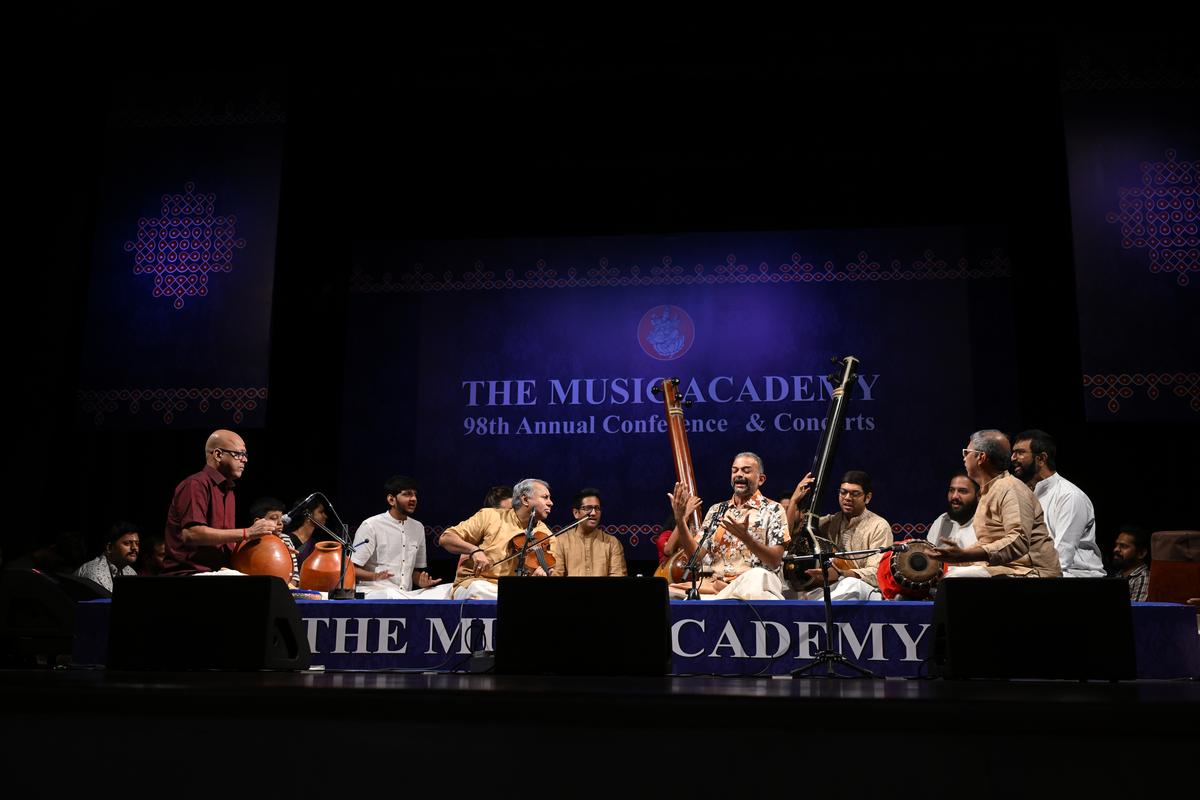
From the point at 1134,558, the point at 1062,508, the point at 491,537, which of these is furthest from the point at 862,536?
the point at 491,537

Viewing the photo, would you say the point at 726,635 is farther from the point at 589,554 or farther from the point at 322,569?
the point at 322,569

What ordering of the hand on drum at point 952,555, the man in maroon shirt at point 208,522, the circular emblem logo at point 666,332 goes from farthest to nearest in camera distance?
1. the circular emblem logo at point 666,332
2. the man in maroon shirt at point 208,522
3. the hand on drum at point 952,555

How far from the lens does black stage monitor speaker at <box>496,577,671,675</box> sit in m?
2.81

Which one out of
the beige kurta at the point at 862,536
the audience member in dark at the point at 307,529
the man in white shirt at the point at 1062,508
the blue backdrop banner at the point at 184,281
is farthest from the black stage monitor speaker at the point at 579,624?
the blue backdrop banner at the point at 184,281

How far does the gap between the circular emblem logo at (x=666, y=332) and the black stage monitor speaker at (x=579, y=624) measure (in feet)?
14.3

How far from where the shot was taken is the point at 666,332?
23.5 feet

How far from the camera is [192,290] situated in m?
6.82

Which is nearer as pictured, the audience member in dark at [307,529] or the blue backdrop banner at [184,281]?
the audience member in dark at [307,529]

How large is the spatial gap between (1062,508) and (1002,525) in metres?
0.83

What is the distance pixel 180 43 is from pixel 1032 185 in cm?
581

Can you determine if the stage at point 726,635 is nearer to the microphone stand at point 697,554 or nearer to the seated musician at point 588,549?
the microphone stand at point 697,554

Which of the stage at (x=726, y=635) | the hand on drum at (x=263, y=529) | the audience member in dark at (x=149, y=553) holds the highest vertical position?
the hand on drum at (x=263, y=529)

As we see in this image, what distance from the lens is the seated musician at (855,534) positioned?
514cm

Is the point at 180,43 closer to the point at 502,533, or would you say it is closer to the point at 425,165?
the point at 425,165
